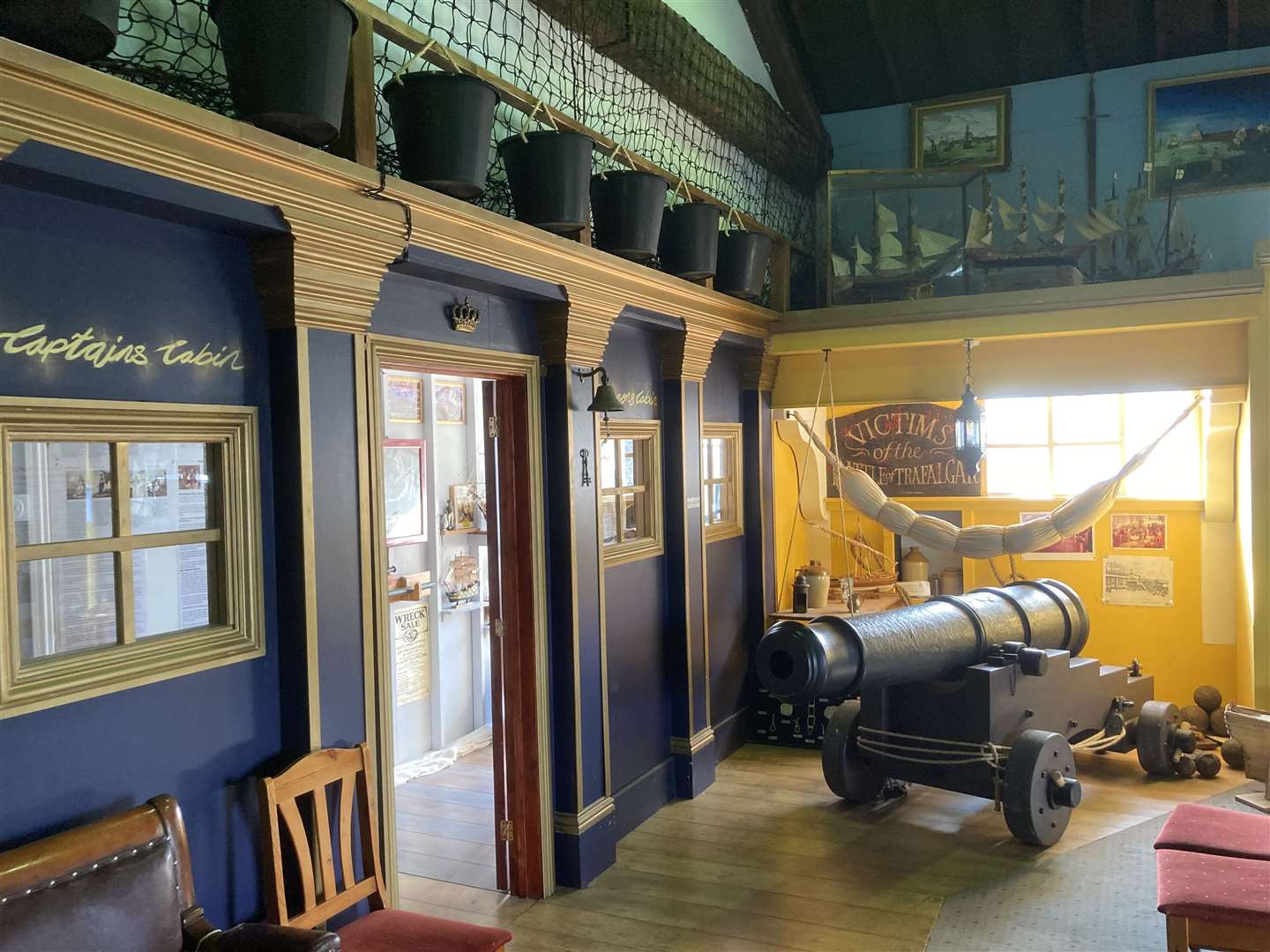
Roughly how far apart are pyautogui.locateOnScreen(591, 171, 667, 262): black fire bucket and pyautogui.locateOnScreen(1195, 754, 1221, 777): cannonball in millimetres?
3953

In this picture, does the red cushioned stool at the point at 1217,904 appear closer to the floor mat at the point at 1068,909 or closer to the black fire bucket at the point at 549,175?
the floor mat at the point at 1068,909

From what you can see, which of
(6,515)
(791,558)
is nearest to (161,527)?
(6,515)

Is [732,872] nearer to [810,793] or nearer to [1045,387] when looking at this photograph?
[810,793]

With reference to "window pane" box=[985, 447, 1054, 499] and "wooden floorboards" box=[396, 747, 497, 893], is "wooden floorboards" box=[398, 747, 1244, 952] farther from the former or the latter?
"window pane" box=[985, 447, 1054, 499]

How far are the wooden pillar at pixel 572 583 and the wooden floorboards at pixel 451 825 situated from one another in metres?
0.44

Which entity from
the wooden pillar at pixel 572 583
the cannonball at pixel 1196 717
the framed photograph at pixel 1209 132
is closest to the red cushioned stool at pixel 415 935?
the wooden pillar at pixel 572 583

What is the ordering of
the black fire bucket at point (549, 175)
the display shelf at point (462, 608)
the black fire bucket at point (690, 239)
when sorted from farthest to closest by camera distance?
the display shelf at point (462, 608) < the black fire bucket at point (690, 239) < the black fire bucket at point (549, 175)

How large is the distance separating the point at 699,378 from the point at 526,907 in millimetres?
2687

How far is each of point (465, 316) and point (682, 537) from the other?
196 cm

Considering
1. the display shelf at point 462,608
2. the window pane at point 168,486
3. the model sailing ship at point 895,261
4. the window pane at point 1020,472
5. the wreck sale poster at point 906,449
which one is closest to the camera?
the window pane at point 168,486

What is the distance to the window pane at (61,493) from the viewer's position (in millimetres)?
2100

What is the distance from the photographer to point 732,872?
406 cm

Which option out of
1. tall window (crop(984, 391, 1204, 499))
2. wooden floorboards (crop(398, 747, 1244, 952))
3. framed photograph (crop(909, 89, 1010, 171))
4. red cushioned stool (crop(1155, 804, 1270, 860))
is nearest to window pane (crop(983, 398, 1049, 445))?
tall window (crop(984, 391, 1204, 499))

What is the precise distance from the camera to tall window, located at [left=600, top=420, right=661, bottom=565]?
455cm
